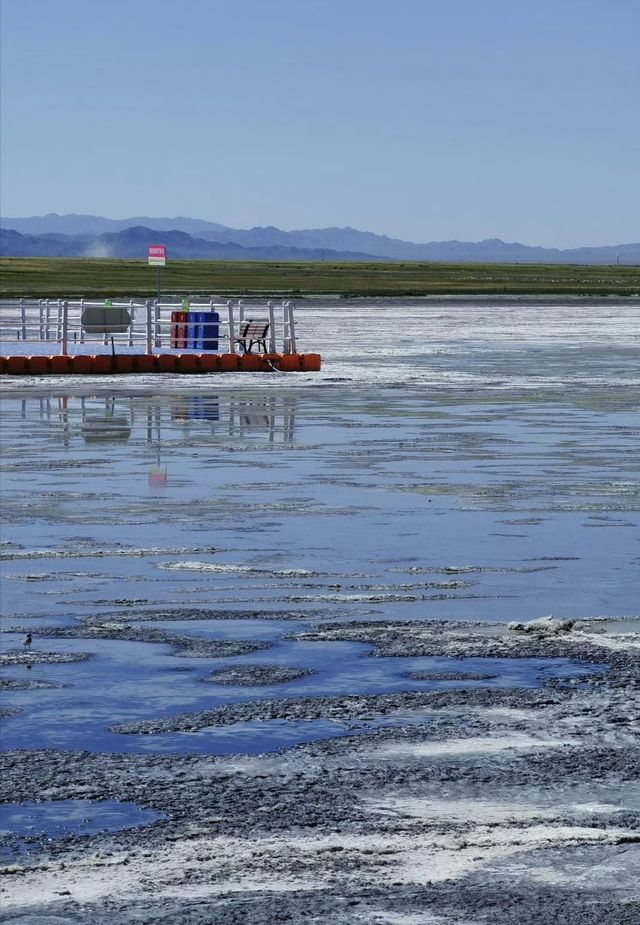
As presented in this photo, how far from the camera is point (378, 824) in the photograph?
6.06 meters

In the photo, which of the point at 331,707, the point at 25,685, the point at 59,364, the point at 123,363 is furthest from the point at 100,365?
the point at 331,707

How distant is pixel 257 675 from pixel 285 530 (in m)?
4.89

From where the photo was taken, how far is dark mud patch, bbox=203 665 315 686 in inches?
332

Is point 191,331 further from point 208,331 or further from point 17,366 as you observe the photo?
point 17,366

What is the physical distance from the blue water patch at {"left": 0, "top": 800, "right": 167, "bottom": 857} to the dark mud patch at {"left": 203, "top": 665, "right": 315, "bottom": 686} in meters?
2.11

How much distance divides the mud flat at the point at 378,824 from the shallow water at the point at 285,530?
16.2 inches

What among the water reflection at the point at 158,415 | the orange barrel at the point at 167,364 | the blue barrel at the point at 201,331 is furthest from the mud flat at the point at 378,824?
the blue barrel at the point at 201,331

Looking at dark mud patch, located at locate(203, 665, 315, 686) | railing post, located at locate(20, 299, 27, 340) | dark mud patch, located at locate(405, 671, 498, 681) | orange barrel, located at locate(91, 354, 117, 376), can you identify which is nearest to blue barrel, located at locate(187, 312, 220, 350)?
railing post, located at locate(20, 299, 27, 340)

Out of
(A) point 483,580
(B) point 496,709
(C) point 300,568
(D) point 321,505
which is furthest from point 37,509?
(B) point 496,709

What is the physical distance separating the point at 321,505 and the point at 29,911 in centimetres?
982

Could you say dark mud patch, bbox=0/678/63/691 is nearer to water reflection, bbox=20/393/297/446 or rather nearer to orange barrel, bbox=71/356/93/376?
water reflection, bbox=20/393/297/446

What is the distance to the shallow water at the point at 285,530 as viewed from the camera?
855 centimetres

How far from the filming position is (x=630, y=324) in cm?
6444

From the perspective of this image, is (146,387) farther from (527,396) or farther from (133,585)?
A: (133,585)
